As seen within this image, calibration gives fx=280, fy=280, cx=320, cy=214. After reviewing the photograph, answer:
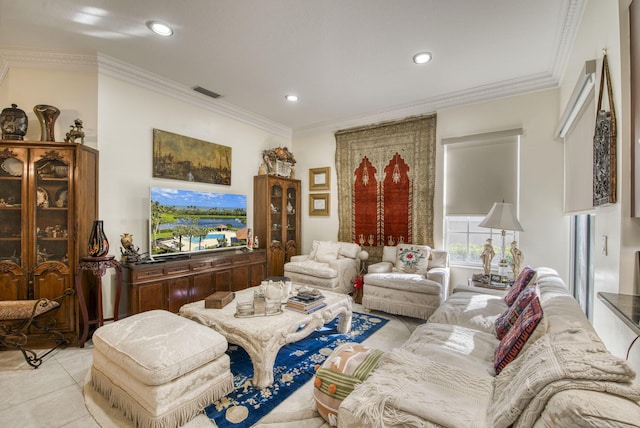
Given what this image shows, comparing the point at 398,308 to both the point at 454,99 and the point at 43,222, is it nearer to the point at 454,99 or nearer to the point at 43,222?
A: the point at 454,99

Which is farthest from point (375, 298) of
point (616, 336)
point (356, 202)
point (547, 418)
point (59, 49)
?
point (59, 49)

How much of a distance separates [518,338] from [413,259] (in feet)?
8.23

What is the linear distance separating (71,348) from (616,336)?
420 centimetres

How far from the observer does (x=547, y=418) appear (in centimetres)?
81

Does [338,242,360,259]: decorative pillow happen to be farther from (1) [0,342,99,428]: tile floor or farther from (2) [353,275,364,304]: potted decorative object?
(1) [0,342,99,428]: tile floor

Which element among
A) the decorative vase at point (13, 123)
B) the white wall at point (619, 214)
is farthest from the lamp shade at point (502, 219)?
the decorative vase at point (13, 123)

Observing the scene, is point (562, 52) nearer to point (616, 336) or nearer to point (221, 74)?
point (616, 336)

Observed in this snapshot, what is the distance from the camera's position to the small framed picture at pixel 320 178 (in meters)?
5.21

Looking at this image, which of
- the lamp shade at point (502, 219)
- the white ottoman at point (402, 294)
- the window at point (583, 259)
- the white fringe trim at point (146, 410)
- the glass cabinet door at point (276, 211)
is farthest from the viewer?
the glass cabinet door at point (276, 211)

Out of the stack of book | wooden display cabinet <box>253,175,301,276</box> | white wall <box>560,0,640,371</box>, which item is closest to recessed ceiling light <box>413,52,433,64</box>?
white wall <box>560,0,640,371</box>

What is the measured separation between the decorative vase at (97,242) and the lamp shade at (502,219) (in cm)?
399

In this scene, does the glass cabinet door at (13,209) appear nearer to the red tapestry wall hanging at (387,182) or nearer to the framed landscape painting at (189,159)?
the framed landscape painting at (189,159)

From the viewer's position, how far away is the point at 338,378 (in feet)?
4.89

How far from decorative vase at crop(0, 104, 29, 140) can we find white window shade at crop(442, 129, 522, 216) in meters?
4.96
